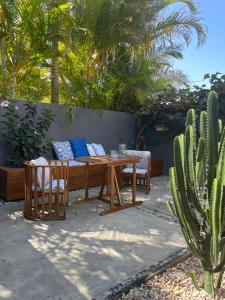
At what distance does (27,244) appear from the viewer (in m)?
3.10

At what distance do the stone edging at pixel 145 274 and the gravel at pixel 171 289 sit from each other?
0.13 ft

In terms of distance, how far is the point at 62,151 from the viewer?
244 inches

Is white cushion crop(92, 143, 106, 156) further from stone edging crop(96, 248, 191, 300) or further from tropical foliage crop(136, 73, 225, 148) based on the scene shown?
stone edging crop(96, 248, 191, 300)

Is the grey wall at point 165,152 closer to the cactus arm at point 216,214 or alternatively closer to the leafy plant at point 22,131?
the leafy plant at point 22,131

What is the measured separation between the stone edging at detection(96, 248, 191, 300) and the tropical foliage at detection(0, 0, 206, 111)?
4.80 meters

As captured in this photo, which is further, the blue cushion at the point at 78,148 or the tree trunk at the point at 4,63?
the blue cushion at the point at 78,148

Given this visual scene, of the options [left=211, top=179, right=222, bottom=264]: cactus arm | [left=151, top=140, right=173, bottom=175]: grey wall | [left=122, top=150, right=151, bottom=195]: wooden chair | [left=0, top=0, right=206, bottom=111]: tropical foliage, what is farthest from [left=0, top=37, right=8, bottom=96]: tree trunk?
[left=211, top=179, right=222, bottom=264]: cactus arm

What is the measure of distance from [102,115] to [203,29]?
3.47 metres


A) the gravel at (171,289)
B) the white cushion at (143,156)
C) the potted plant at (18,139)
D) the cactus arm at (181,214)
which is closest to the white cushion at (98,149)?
the white cushion at (143,156)

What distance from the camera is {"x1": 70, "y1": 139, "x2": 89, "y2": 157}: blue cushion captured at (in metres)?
6.44

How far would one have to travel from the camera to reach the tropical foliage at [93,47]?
5.78 meters

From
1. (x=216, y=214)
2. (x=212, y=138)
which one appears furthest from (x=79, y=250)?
(x=212, y=138)

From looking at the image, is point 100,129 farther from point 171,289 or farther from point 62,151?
point 171,289

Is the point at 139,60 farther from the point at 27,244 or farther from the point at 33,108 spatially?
the point at 27,244
